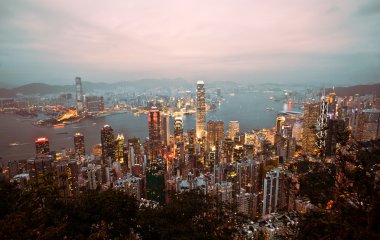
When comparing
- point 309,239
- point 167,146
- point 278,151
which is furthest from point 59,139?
point 309,239

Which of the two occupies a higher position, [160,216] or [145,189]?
[160,216]

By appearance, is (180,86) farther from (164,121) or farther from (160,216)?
(160,216)

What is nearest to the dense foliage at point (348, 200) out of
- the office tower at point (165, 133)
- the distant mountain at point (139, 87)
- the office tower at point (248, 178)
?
the office tower at point (248, 178)

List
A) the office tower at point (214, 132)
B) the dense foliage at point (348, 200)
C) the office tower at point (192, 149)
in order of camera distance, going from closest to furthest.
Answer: the dense foliage at point (348, 200)
the office tower at point (192, 149)
the office tower at point (214, 132)

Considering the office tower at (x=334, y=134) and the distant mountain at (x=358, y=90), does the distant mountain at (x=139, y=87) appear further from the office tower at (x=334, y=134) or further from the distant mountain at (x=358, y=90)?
the office tower at (x=334, y=134)

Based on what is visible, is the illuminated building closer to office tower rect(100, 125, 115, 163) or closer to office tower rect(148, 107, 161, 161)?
office tower rect(100, 125, 115, 163)

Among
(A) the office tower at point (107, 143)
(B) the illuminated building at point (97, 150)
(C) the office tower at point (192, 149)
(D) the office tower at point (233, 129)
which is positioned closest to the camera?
(C) the office tower at point (192, 149)
